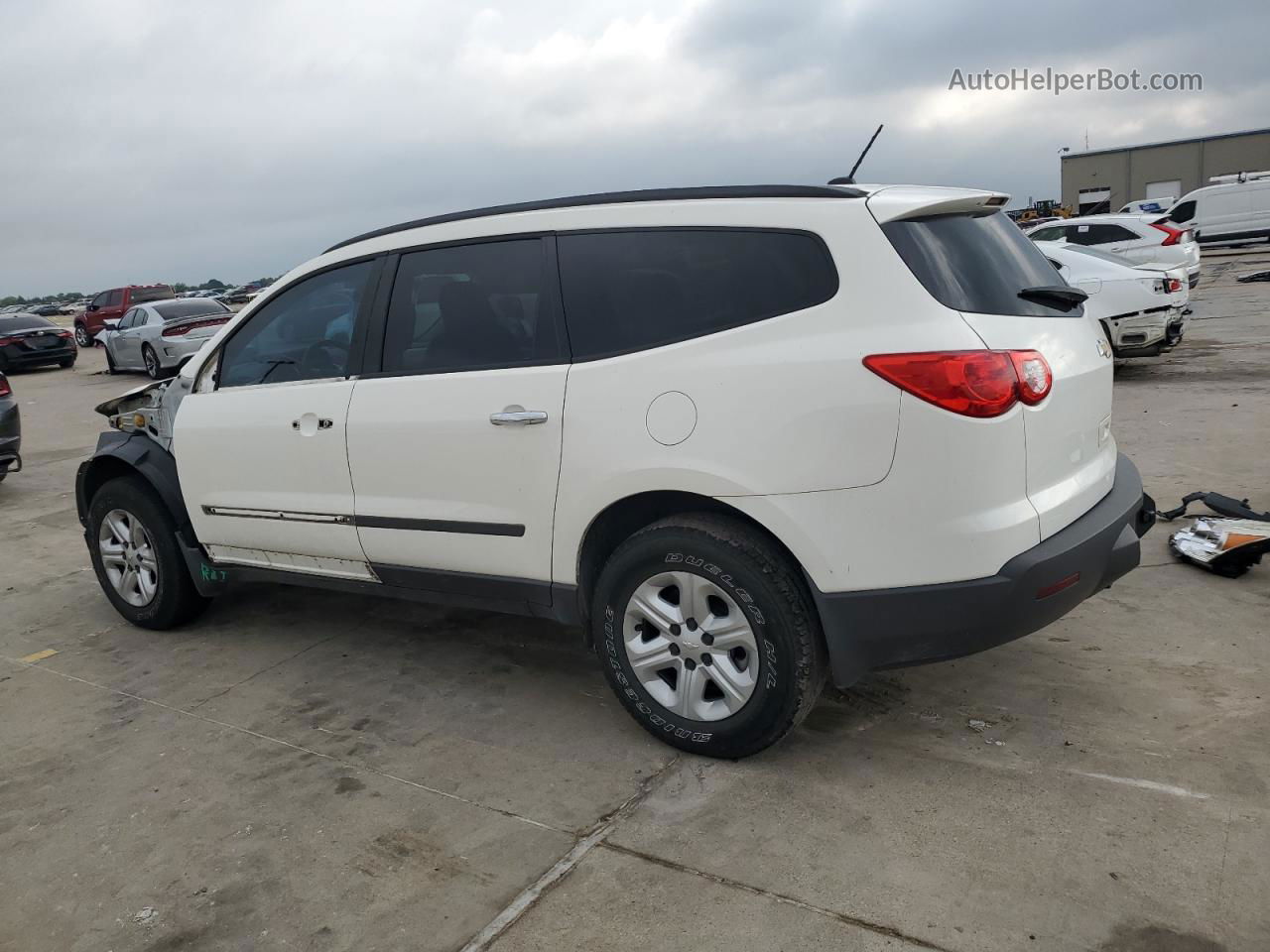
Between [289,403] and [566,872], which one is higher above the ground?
[289,403]

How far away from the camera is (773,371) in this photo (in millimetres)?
3064

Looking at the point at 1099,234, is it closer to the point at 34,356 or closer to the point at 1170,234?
the point at 1170,234

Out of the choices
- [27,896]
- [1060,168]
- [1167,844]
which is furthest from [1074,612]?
[1060,168]

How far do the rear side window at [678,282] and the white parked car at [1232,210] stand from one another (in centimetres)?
3426

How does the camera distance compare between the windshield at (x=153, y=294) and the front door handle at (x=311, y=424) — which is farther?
the windshield at (x=153, y=294)

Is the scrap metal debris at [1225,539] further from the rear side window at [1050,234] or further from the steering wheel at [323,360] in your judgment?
the rear side window at [1050,234]

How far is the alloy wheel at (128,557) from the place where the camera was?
5.05m

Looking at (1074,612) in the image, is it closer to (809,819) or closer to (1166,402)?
(809,819)

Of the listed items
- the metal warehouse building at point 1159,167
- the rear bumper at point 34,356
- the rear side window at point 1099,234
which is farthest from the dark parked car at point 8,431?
the metal warehouse building at point 1159,167

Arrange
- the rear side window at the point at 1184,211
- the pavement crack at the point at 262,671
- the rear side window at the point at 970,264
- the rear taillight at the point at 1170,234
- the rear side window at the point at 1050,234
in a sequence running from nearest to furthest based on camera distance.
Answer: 1. the rear side window at the point at 970,264
2. the pavement crack at the point at 262,671
3. the rear taillight at the point at 1170,234
4. the rear side window at the point at 1050,234
5. the rear side window at the point at 1184,211

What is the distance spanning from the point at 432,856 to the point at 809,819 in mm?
1106

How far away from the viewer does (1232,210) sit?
1319 inches

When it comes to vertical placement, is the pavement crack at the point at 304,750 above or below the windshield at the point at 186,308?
below

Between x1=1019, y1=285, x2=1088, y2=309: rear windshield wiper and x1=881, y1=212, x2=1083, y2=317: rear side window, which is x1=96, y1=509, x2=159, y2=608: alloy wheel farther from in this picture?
x1=1019, y1=285, x2=1088, y2=309: rear windshield wiper
